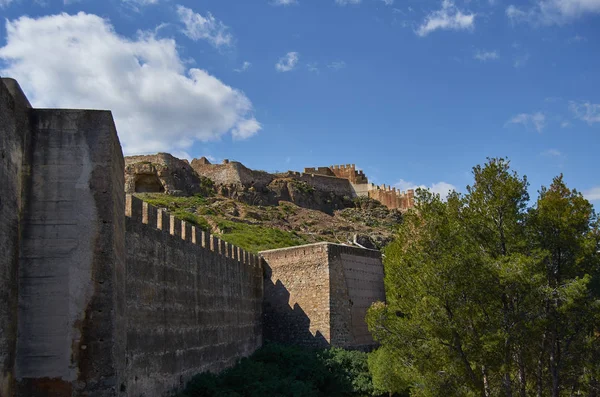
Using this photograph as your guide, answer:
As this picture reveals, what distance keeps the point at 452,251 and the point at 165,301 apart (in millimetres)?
6302

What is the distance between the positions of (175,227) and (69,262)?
655cm

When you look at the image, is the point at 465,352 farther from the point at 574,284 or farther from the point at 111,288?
the point at 111,288

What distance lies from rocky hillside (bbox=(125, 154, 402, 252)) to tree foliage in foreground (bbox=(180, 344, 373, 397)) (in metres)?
11.9

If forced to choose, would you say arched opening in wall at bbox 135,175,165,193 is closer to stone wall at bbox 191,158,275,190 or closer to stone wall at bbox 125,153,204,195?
stone wall at bbox 125,153,204,195

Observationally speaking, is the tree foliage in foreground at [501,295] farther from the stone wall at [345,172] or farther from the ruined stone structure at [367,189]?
the stone wall at [345,172]

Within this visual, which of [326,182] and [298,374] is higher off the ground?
[326,182]

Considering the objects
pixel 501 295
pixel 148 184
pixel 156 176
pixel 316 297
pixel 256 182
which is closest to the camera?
pixel 501 295

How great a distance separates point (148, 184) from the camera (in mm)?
45906

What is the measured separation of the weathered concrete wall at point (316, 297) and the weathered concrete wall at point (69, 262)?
13309mm

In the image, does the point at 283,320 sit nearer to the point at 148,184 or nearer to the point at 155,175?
the point at 155,175

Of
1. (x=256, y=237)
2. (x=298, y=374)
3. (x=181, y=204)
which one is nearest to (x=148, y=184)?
(x=181, y=204)

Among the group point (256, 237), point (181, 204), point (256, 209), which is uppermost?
point (256, 209)

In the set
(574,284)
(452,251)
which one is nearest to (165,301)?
(452,251)

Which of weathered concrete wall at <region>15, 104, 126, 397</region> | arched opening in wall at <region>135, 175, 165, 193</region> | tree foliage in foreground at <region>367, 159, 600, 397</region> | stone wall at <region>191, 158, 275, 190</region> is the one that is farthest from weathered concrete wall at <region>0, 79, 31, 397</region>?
stone wall at <region>191, 158, 275, 190</region>
